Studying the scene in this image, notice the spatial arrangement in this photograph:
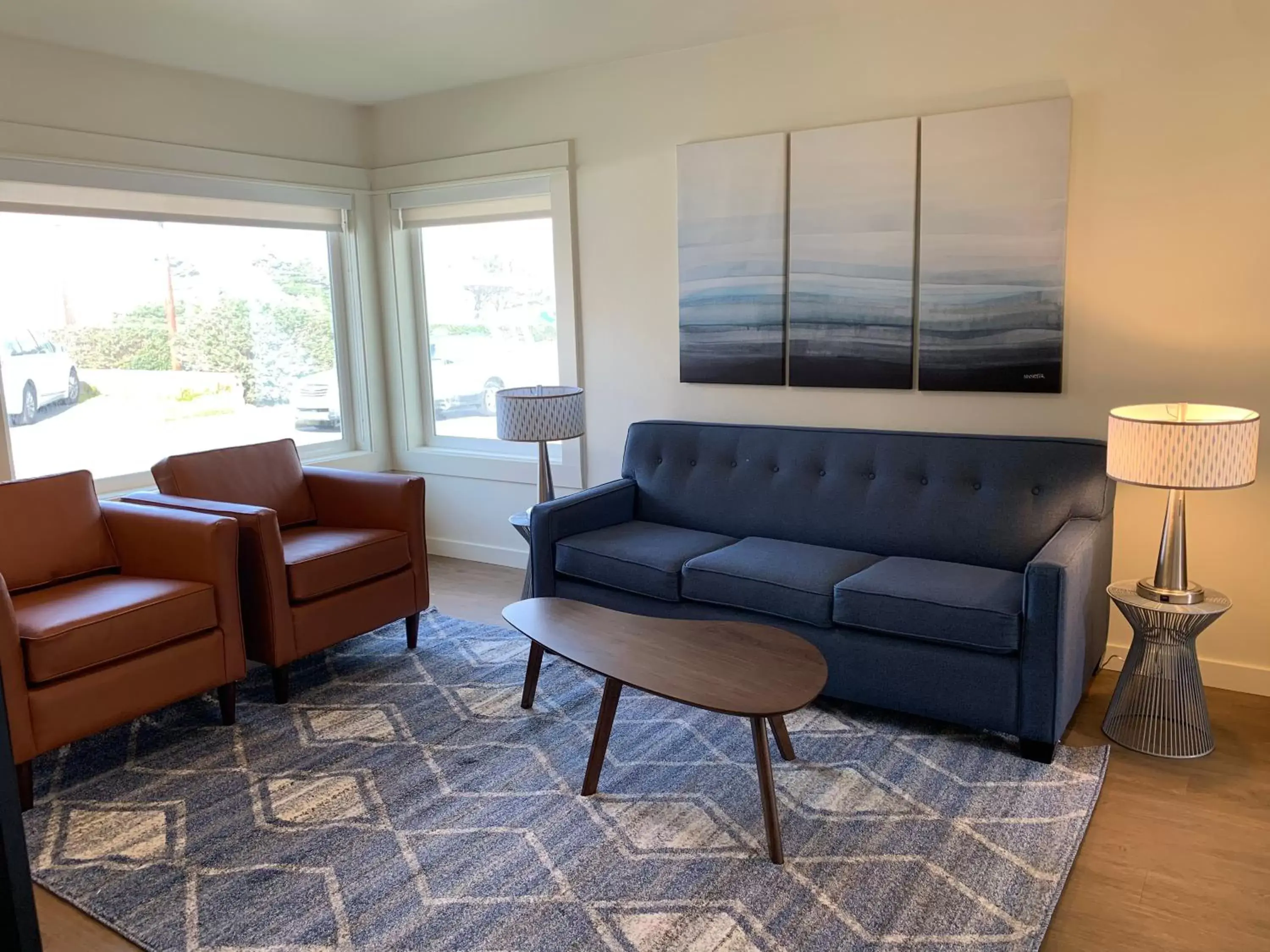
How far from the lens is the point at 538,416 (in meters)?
3.75

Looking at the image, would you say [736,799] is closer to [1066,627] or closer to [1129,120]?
[1066,627]

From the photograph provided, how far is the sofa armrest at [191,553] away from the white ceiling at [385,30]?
1.72 metres

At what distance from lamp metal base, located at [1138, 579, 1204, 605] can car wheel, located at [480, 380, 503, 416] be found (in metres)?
3.12

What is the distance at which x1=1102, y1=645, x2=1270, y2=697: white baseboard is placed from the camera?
10.2 ft

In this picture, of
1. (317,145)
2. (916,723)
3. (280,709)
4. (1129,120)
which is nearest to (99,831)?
(280,709)

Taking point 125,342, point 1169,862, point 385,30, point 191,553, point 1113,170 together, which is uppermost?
point 385,30

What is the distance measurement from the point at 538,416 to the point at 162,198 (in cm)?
192

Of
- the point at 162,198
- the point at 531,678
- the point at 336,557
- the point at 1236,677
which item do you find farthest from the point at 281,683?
the point at 1236,677

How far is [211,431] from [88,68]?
1579 millimetres

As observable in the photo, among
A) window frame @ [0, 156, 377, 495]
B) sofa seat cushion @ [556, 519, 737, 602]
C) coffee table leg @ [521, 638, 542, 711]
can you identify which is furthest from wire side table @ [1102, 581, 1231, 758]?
window frame @ [0, 156, 377, 495]

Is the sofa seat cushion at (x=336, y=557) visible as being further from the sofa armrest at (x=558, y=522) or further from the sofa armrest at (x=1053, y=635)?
the sofa armrest at (x=1053, y=635)

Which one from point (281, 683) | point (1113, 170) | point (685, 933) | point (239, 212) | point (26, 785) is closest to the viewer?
point (685, 933)

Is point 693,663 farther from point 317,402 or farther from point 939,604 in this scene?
point 317,402

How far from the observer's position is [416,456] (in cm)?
510
